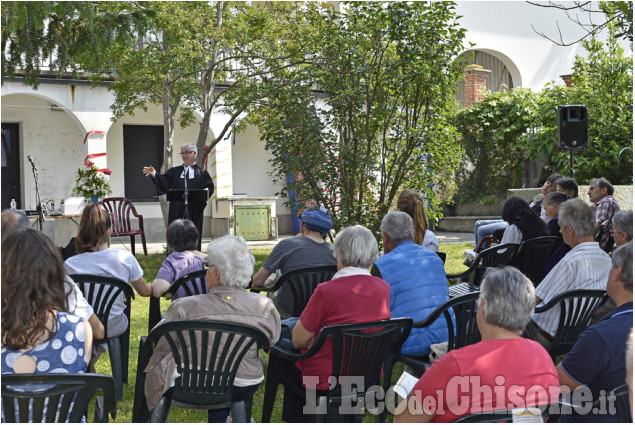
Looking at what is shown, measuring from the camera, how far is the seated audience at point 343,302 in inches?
136

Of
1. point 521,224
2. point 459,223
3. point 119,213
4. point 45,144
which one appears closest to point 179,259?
point 521,224

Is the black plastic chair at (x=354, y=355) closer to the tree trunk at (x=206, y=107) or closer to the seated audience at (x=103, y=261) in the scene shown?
the seated audience at (x=103, y=261)

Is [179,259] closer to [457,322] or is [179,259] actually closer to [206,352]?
[206,352]

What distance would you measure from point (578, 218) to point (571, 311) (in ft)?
1.97

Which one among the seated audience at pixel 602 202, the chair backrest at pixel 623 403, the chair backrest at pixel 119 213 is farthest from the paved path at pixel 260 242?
the chair backrest at pixel 623 403

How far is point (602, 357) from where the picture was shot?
8.87 ft

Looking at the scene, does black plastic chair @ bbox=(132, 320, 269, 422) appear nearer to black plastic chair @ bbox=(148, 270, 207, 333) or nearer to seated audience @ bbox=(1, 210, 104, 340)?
seated audience @ bbox=(1, 210, 104, 340)

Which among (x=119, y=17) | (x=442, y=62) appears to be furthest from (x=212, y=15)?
(x=119, y=17)

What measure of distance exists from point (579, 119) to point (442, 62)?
9.24ft

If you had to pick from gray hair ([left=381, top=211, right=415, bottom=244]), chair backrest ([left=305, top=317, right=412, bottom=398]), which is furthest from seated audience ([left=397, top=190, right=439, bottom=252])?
chair backrest ([left=305, top=317, right=412, bottom=398])

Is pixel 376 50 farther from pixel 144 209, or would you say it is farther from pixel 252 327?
pixel 144 209

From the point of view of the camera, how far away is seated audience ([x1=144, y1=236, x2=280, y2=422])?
3.24m

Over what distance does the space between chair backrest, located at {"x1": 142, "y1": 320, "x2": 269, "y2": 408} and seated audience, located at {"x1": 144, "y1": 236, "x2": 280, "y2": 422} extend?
57 millimetres

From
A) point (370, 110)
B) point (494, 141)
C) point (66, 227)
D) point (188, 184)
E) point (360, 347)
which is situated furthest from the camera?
point (494, 141)
